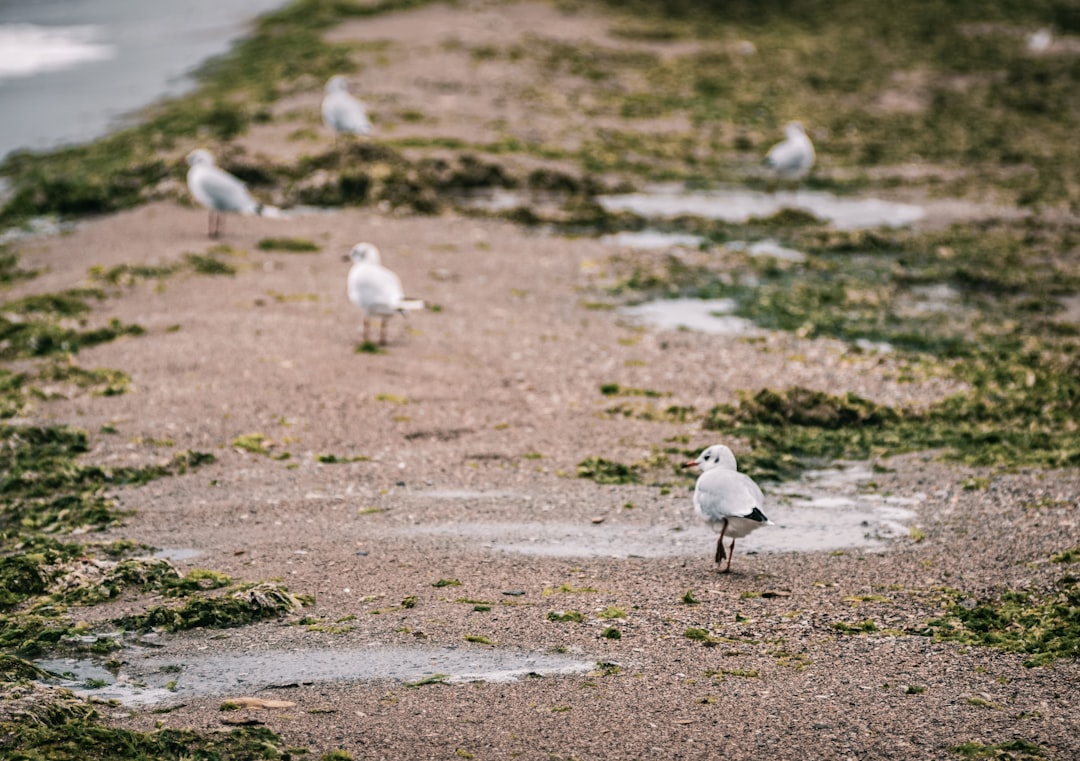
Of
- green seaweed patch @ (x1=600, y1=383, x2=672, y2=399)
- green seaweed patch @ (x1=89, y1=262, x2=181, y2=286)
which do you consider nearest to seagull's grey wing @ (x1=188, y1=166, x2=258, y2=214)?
green seaweed patch @ (x1=89, y1=262, x2=181, y2=286)

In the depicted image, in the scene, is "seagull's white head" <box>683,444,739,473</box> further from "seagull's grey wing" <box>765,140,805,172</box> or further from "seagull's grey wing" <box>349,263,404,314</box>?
"seagull's grey wing" <box>765,140,805,172</box>

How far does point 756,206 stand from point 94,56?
17185 mm

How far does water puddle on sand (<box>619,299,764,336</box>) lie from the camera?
1235 cm

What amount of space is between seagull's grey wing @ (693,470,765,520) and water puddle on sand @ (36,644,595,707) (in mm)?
1417

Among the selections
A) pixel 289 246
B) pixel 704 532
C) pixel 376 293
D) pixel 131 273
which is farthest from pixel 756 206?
pixel 704 532

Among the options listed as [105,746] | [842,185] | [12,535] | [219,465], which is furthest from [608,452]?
[842,185]

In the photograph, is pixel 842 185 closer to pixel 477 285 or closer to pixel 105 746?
pixel 477 285

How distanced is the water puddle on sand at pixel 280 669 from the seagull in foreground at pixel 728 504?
4.64 ft

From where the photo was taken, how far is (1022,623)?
6461 mm

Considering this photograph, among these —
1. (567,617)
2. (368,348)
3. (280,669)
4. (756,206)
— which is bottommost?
(280,669)

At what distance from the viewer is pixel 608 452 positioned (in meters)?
9.43

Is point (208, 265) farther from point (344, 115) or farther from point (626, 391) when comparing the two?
point (344, 115)

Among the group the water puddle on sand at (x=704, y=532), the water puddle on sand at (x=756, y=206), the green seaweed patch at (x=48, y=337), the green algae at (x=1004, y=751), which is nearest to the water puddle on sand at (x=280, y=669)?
the water puddle on sand at (x=704, y=532)

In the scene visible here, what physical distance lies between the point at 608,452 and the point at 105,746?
509 centimetres
